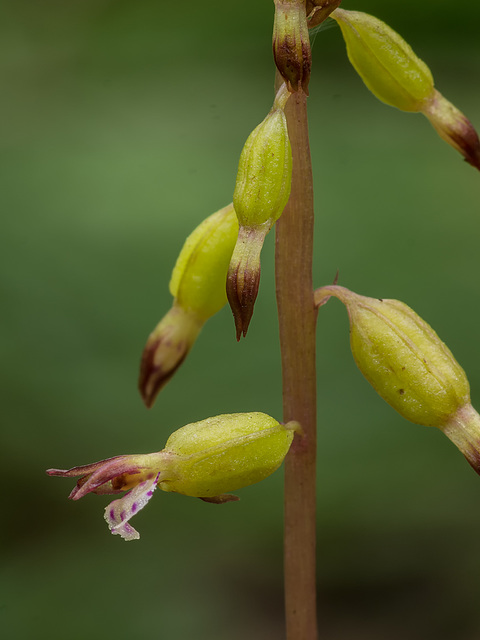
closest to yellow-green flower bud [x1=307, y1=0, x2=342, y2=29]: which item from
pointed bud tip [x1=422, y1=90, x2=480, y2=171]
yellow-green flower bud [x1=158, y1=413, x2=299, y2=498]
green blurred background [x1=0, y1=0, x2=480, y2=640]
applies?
pointed bud tip [x1=422, y1=90, x2=480, y2=171]

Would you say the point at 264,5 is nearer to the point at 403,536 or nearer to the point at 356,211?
the point at 356,211

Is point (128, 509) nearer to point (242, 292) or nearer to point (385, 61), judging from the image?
point (242, 292)

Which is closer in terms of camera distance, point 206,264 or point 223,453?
point 223,453

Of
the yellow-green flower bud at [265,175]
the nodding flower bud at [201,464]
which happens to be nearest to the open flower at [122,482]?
the nodding flower bud at [201,464]

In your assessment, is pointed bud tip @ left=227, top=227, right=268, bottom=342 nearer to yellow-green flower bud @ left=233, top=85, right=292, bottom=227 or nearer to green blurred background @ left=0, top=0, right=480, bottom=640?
yellow-green flower bud @ left=233, top=85, right=292, bottom=227

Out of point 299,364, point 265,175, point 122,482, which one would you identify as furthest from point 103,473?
point 265,175
